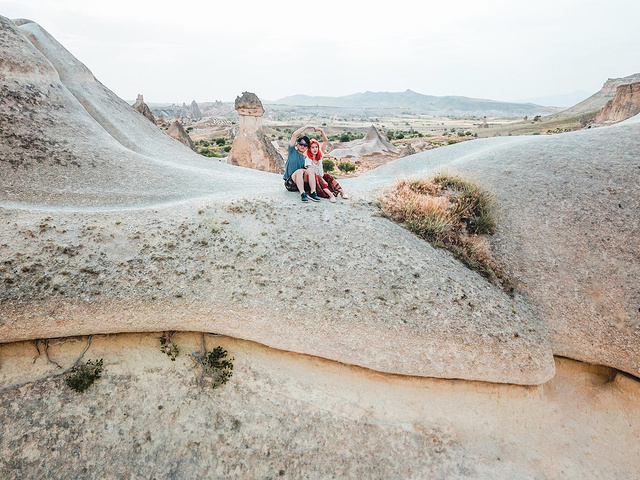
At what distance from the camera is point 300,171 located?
736 centimetres

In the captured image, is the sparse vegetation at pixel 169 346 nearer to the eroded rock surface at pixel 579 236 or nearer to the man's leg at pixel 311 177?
the man's leg at pixel 311 177

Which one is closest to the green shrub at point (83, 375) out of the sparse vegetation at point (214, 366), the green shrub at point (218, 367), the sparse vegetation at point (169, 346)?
the sparse vegetation at point (169, 346)

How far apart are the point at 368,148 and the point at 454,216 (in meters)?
23.7

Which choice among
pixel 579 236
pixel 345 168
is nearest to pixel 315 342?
pixel 579 236

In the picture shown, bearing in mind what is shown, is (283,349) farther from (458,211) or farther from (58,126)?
(58,126)

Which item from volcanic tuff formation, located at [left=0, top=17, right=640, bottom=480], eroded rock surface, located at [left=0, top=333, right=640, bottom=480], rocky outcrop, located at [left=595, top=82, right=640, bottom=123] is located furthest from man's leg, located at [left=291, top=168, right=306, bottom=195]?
rocky outcrop, located at [left=595, top=82, right=640, bottom=123]

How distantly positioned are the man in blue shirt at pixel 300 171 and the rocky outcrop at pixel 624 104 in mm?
37398

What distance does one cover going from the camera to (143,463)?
425cm

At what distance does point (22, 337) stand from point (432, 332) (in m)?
5.51

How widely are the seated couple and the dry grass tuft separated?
1223mm

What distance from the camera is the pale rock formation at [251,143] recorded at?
65.2 feet

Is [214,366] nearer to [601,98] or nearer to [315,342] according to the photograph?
[315,342]

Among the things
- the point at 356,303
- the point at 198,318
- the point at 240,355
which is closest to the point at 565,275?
the point at 356,303

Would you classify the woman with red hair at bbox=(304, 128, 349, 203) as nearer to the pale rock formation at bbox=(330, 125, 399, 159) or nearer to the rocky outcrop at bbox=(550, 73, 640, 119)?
the pale rock formation at bbox=(330, 125, 399, 159)
